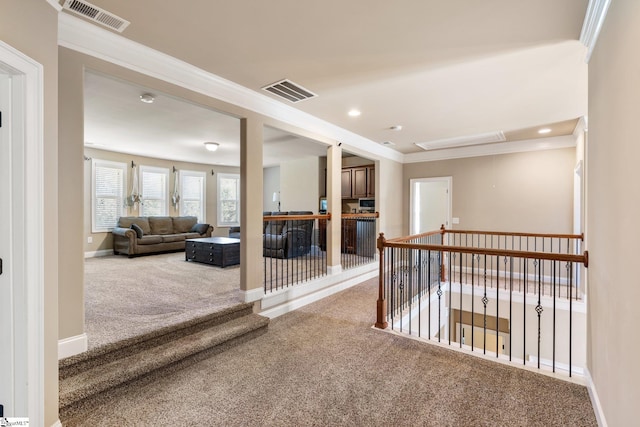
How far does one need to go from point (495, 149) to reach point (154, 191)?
8.14m

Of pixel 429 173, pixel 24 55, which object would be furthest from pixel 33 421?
pixel 429 173

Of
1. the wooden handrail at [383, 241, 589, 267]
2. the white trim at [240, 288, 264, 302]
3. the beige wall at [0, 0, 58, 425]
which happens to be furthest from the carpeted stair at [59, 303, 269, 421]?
the wooden handrail at [383, 241, 589, 267]

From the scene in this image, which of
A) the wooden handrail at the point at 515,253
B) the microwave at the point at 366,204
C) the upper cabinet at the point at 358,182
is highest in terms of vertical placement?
the upper cabinet at the point at 358,182

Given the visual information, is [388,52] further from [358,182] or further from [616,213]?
[358,182]

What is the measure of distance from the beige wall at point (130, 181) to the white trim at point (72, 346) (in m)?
5.36

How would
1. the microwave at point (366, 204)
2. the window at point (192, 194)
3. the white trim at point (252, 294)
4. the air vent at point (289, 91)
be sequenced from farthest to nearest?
the window at point (192, 194) < the microwave at point (366, 204) < the white trim at point (252, 294) < the air vent at point (289, 91)

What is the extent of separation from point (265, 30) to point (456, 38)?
1481 millimetres

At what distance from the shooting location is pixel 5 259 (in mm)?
1478

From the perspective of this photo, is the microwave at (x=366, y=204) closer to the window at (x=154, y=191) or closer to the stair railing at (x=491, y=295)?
the stair railing at (x=491, y=295)

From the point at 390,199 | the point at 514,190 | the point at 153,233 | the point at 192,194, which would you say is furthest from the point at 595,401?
the point at 192,194

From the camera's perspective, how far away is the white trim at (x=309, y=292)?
3.69 meters

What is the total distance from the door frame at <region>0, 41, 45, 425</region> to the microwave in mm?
5988

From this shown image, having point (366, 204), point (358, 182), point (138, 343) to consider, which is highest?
point (358, 182)

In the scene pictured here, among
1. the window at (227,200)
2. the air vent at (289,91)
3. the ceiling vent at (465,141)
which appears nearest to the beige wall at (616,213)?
the air vent at (289,91)
